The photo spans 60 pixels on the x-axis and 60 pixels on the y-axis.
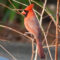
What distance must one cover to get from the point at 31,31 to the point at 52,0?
497 cm

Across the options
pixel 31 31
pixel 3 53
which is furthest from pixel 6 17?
→ pixel 31 31

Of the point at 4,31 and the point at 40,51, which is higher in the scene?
the point at 4,31

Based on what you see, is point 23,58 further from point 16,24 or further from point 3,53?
point 3,53

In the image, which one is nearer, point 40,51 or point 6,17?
point 40,51

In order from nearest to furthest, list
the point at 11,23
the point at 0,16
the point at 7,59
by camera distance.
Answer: the point at 7,59
the point at 0,16
the point at 11,23

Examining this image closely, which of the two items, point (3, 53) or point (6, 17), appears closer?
point (3, 53)

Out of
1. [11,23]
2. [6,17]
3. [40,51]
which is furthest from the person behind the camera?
[11,23]

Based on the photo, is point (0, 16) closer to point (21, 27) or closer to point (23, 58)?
point (21, 27)

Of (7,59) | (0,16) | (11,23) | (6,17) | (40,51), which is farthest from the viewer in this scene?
(11,23)

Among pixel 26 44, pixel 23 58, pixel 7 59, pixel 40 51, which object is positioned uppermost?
pixel 26 44

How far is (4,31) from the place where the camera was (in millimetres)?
5887

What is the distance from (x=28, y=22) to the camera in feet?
4.26

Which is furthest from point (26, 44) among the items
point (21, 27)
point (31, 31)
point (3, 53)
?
point (31, 31)

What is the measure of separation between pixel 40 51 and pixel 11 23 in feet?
15.7
